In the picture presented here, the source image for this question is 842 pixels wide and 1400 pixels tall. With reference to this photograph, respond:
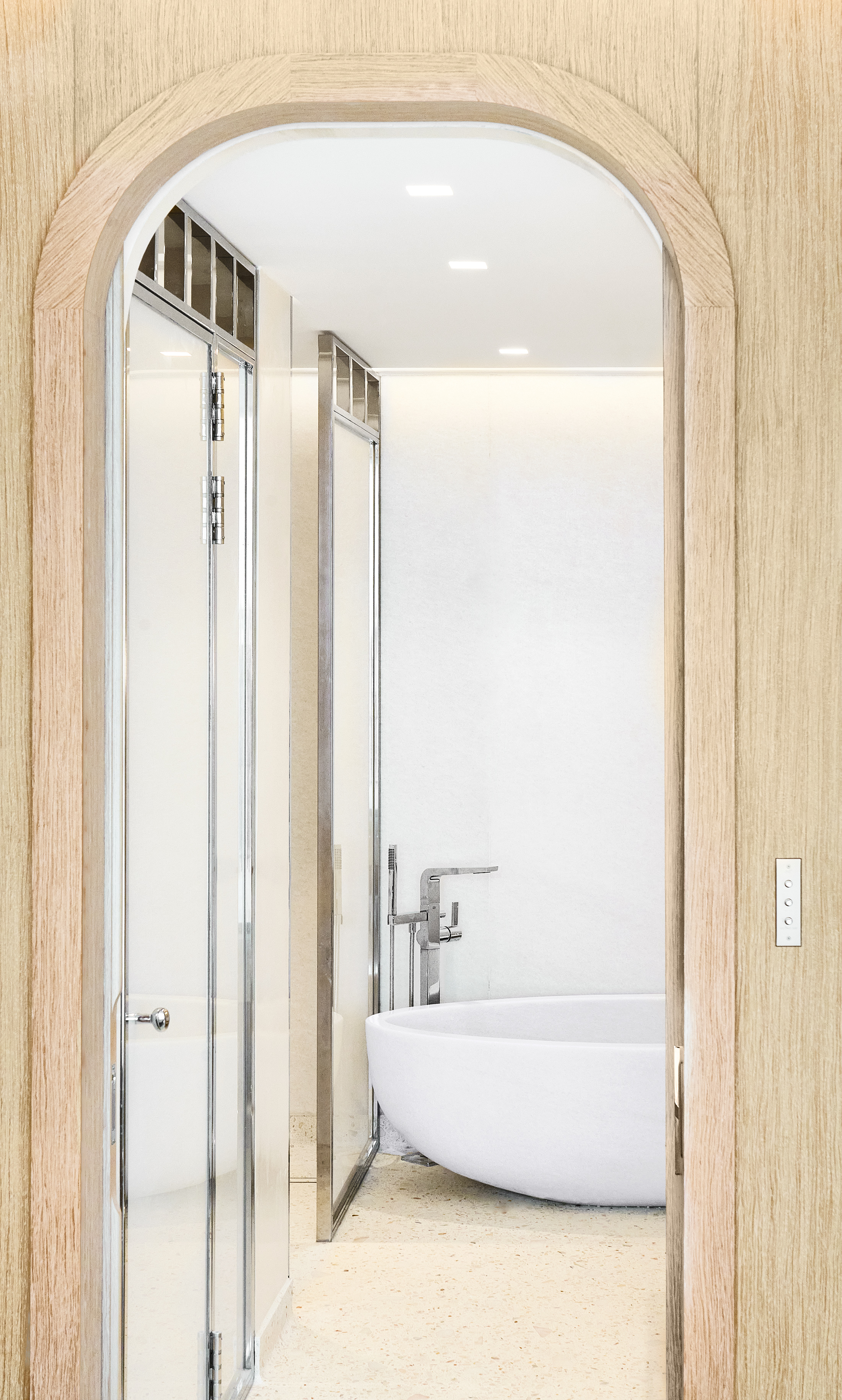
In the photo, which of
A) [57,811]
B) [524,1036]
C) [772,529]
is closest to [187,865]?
A: [57,811]

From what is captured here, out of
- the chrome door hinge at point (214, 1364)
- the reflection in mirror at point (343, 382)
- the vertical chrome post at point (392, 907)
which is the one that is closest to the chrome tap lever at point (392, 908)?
the vertical chrome post at point (392, 907)

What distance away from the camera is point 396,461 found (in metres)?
4.67

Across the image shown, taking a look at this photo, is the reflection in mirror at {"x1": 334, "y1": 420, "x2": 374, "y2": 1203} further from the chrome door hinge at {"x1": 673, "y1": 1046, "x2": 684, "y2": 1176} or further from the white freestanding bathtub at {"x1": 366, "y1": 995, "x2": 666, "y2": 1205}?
the chrome door hinge at {"x1": 673, "y1": 1046, "x2": 684, "y2": 1176}

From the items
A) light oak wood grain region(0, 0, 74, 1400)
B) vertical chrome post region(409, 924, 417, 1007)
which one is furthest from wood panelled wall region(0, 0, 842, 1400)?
vertical chrome post region(409, 924, 417, 1007)

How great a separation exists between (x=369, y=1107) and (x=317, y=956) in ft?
3.10

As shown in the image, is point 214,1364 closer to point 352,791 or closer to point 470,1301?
point 470,1301

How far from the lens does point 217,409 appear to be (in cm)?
267

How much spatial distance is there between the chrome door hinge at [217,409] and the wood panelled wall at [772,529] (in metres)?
1.11

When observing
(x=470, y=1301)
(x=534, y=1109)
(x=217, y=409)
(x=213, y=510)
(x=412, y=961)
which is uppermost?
(x=217, y=409)

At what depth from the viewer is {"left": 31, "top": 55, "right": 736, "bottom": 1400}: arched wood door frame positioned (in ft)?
5.00

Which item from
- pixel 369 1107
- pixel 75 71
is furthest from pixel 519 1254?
pixel 75 71

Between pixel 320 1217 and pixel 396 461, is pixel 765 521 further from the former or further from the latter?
pixel 396 461

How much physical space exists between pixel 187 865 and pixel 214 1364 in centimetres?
109

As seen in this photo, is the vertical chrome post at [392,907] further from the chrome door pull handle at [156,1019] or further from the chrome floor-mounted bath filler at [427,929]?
the chrome door pull handle at [156,1019]
